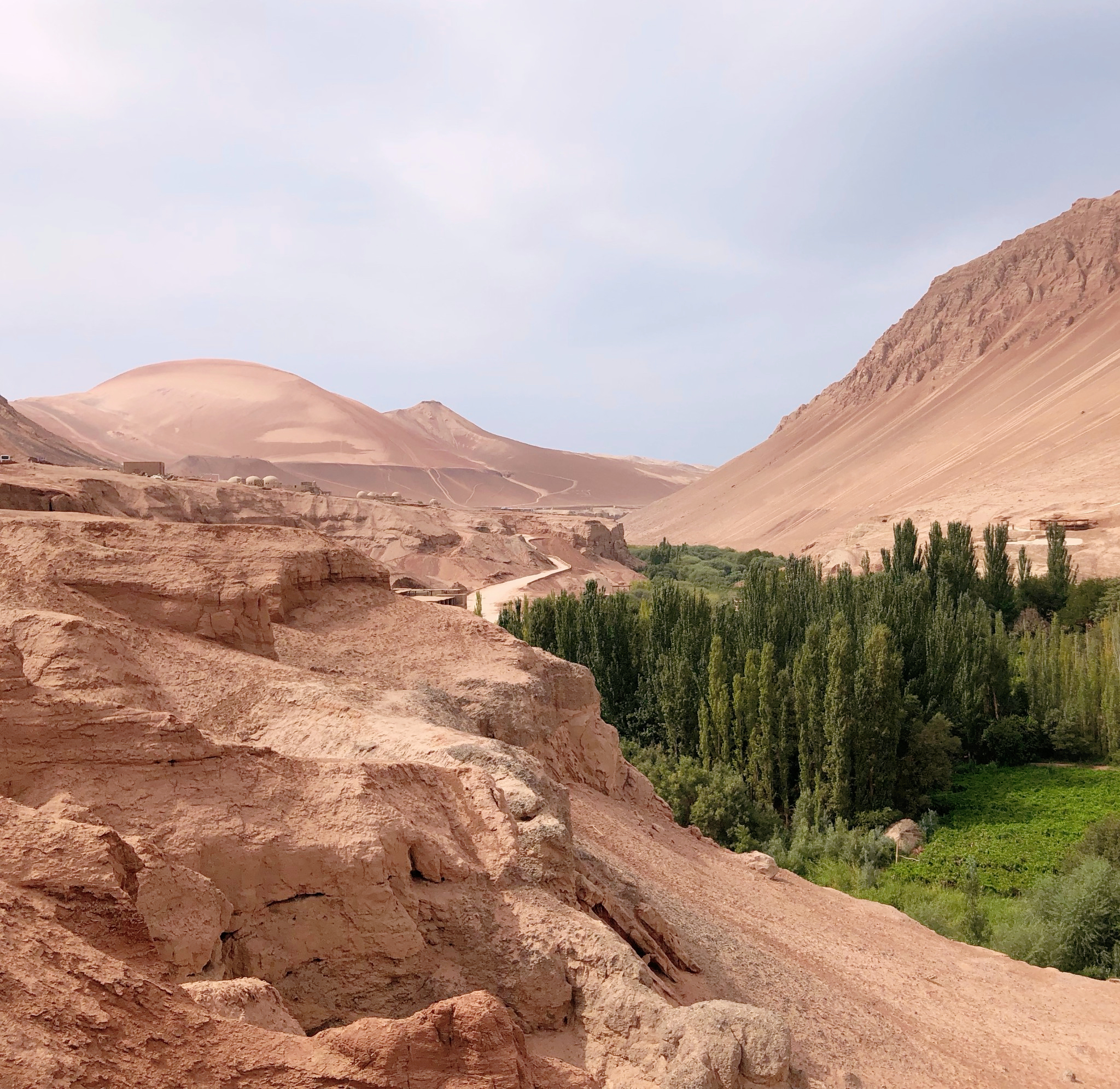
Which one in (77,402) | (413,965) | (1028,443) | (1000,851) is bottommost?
(1000,851)

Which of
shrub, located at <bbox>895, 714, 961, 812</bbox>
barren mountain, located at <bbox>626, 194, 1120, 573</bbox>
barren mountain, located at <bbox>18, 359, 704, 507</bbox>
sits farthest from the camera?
barren mountain, located at <bbox>18, 359, 704, 507</bbox>

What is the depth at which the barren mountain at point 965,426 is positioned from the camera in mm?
43656

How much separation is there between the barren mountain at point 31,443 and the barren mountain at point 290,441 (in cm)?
3772

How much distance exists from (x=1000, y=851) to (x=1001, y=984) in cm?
706

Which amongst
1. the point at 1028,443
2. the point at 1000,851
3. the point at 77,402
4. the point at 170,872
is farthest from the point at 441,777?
the point at 77,402

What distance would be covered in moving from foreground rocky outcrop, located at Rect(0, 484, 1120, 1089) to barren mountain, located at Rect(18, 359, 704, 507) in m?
85.6

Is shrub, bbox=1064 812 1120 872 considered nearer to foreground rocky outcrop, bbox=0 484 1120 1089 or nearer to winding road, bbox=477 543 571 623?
foreground rocky outcrop, bbox=0 484 1120 1089

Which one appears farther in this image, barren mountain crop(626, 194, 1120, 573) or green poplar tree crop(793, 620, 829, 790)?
barren mountain crop(626, 194, 1120, 573)

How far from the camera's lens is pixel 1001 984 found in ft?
26.1

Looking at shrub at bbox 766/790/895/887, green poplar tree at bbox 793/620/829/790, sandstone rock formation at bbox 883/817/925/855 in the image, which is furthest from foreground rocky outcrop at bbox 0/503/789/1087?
green poplar tree at bbox 793/620/829/790

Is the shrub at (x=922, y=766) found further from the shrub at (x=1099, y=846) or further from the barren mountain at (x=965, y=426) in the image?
the barren mountain at (x=965, y=426)

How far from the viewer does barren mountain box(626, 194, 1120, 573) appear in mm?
43656

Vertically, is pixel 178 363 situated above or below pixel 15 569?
above

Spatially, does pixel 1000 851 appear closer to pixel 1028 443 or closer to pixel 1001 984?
pixel 1001 984
